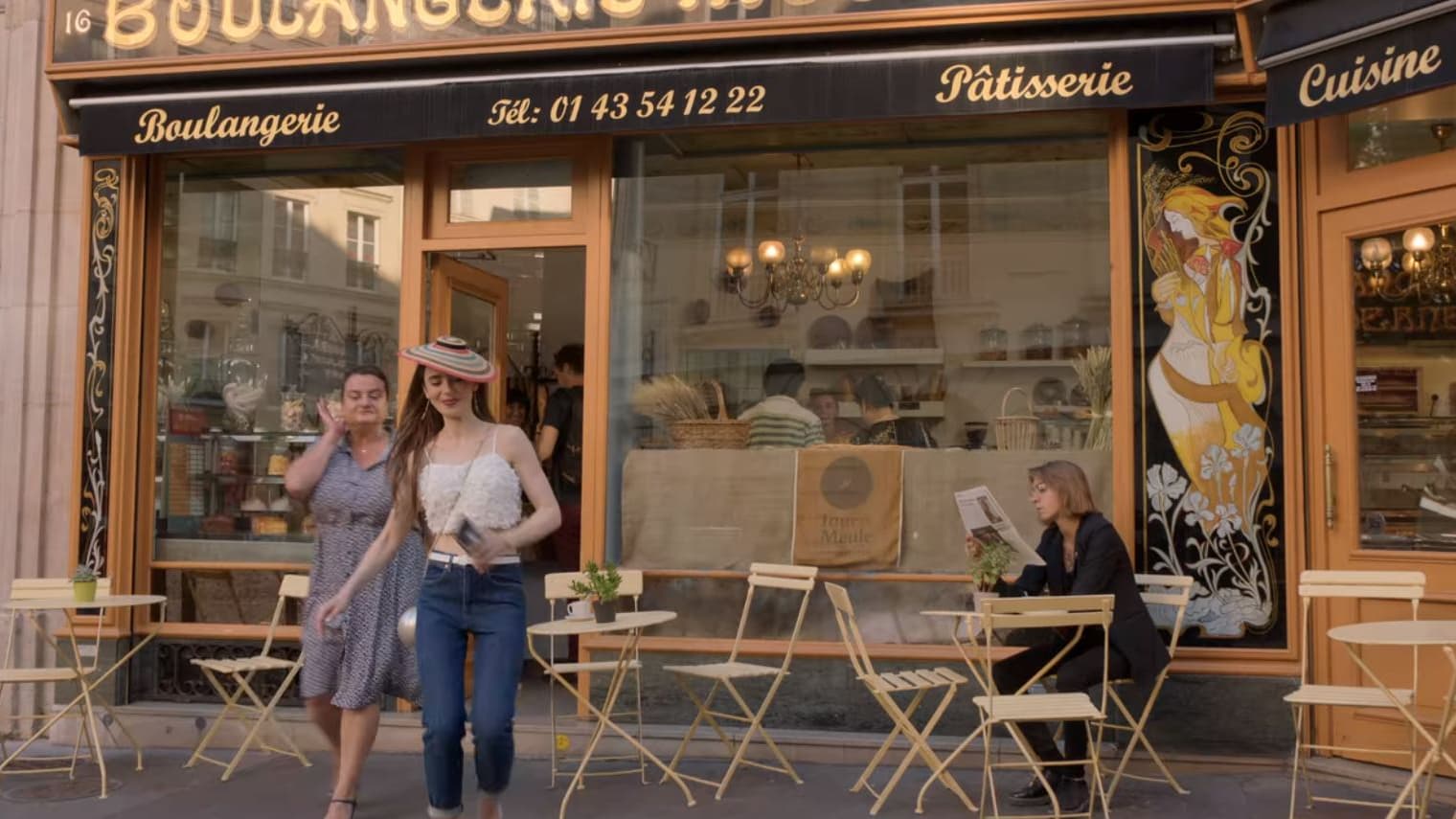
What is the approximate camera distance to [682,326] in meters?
7.82

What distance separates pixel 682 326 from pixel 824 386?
86 centimetres

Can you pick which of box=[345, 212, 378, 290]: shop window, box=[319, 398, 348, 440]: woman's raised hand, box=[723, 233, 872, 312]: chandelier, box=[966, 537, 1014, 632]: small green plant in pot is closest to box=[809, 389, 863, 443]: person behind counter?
box=[723, 233, 872, 312]: chandelier

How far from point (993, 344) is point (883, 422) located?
0.74 meters

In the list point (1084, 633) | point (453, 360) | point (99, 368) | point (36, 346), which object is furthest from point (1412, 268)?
point (36, 346)

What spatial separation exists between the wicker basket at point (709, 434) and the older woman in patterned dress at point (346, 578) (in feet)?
7.26

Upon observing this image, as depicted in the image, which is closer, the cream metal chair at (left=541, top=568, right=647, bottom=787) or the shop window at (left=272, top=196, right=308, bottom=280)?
the cream metal chair at (left=541, top=568, right=647, bottom=787)

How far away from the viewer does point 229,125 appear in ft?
24.1

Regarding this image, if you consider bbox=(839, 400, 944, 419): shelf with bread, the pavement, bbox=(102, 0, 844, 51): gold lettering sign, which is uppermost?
bbox=(102, 0, 844, 51): gold lettering sign

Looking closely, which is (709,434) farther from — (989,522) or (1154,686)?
(1154,686)

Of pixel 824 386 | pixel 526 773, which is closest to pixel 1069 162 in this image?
pixel 824 386

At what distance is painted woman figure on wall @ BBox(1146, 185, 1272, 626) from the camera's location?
6.45 meters

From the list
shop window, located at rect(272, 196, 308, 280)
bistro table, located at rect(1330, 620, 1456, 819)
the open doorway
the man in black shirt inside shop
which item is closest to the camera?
bistro table, located at rect(1330, 620, 1456, 819)

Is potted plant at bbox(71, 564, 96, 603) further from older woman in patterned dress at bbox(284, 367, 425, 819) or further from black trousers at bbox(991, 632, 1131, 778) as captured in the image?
black trousers at bbox(991, 632, 1131, 778)

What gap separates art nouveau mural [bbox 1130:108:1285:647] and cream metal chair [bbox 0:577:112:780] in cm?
496
